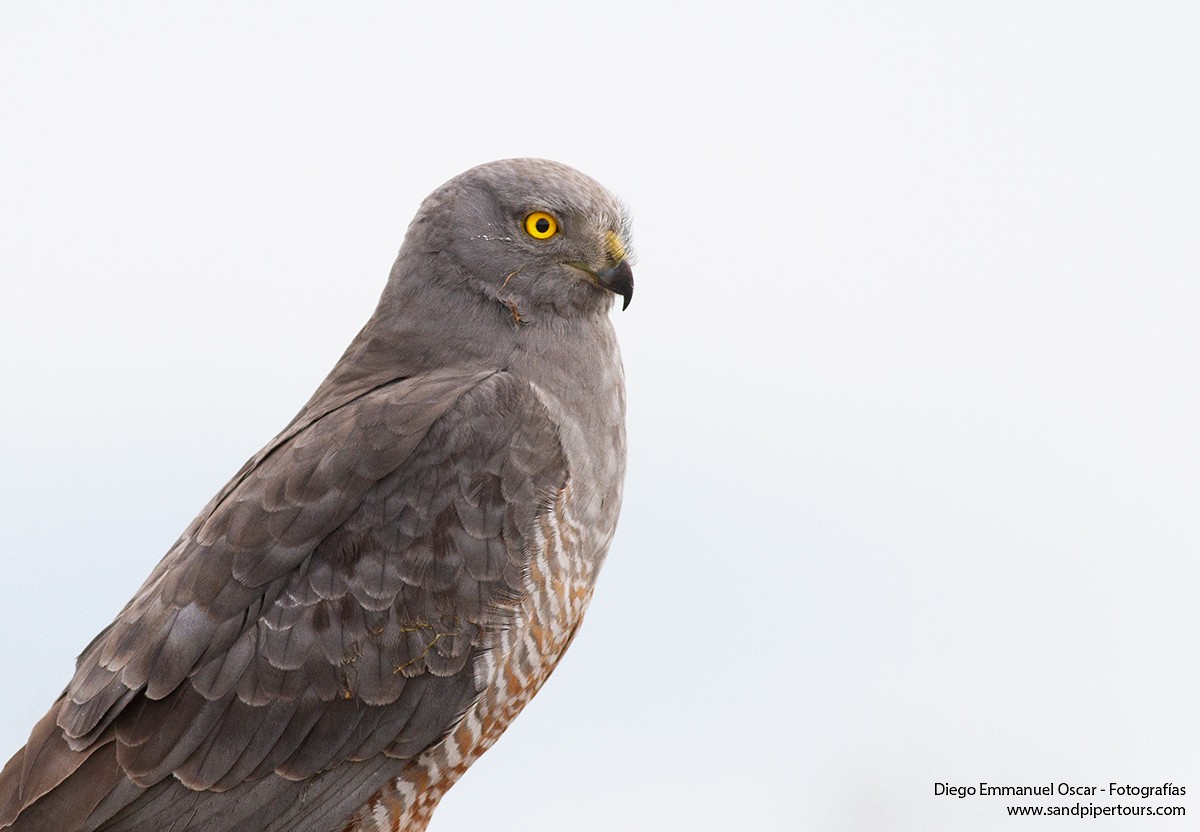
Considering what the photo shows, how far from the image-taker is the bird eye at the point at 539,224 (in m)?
4.48

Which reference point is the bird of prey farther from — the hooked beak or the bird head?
the hooked beak

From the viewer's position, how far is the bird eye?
14.7ft

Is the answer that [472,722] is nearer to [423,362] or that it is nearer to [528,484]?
[528,484]

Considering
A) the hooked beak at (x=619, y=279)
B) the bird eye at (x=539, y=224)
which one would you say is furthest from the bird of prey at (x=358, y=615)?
the hooked beak at (x=619, y=279)

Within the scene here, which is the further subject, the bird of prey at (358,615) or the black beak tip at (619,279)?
the black beak tip at (619,279)

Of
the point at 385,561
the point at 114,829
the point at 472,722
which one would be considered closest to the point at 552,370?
the point at 385,561

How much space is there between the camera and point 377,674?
163 inches

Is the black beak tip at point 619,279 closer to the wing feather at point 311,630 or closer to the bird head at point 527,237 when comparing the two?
the bird head at point 527,237

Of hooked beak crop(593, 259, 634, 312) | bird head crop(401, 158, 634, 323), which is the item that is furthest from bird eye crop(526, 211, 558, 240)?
hooked beak crop(593, 259, 634, 312)

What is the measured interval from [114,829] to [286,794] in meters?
0.45

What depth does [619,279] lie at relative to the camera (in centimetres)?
451

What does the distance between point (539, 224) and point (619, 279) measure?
11.3 inches

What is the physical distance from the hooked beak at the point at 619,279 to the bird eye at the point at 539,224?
196 mm

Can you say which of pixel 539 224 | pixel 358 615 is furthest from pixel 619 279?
pixel 358 615
